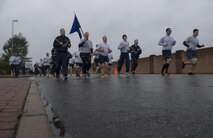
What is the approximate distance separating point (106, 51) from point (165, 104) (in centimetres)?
1215

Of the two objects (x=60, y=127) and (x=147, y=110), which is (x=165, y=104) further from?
(x=60, y=127)

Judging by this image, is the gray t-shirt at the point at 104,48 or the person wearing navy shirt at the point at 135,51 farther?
the person wearing navy shirt at the point at 135,51

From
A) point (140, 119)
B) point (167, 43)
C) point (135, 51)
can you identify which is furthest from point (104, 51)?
point (140, 119)

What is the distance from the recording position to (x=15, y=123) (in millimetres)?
3068

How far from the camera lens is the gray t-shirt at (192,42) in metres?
14.9

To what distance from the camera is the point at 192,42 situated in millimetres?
14891

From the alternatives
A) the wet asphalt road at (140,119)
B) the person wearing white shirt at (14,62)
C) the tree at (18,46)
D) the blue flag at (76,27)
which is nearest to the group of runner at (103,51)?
the blue flag at (76,27)

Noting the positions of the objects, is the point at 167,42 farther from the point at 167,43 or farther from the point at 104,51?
the point at 104,51

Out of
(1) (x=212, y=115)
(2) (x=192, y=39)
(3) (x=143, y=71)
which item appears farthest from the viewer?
(3) (x=143, y=71)

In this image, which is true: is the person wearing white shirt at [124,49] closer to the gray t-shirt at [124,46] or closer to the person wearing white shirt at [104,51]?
the gray t-shirt at [124,46]

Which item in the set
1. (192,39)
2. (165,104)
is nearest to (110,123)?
(165,104)

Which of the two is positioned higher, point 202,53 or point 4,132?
point 202,53

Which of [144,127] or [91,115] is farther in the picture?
[91,115]

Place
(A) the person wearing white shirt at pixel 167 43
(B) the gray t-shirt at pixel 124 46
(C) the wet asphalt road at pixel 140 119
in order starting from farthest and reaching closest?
(B) the gray t-shirt at pixel 124 46 < (A) the person wearing white shirt at pixel 167 43 < (C) the wet asphalt road at pixel 140 119
